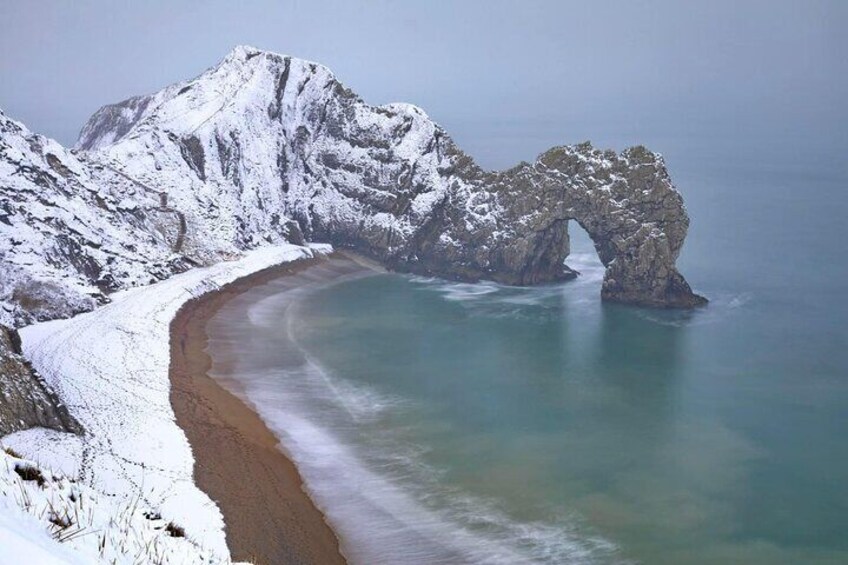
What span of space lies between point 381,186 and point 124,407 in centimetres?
4517

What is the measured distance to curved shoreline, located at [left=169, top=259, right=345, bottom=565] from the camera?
24.5m

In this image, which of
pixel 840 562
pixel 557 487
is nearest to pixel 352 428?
pixel 557 487

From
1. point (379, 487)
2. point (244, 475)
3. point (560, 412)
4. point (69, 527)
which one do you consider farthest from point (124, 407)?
point (69, 527)

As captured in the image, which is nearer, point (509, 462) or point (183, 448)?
point (183, 448)

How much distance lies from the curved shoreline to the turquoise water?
36.5 inches

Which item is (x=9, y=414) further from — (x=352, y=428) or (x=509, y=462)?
(x=509, y=462)

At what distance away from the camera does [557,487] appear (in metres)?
30.5

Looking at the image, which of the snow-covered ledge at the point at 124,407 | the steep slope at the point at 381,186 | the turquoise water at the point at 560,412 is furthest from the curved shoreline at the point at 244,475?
the steep slope at the point at 381,186

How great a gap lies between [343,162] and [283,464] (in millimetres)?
49220

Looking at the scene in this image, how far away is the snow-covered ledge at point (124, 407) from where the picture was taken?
25.2 m

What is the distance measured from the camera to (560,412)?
39.7 metres

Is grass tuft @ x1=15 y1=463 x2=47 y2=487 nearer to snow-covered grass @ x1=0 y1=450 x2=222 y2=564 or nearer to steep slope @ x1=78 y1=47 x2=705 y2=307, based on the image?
snow-covered grass @ x1=0 y1=450 x2=222 y2=564

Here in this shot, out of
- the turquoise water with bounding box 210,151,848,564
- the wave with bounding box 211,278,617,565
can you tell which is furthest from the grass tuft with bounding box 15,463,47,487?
the turquoise water with bounding box 210,151,848,564

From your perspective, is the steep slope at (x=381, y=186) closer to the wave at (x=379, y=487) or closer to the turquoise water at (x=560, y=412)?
the turquoise water at (x=560, y=412)
